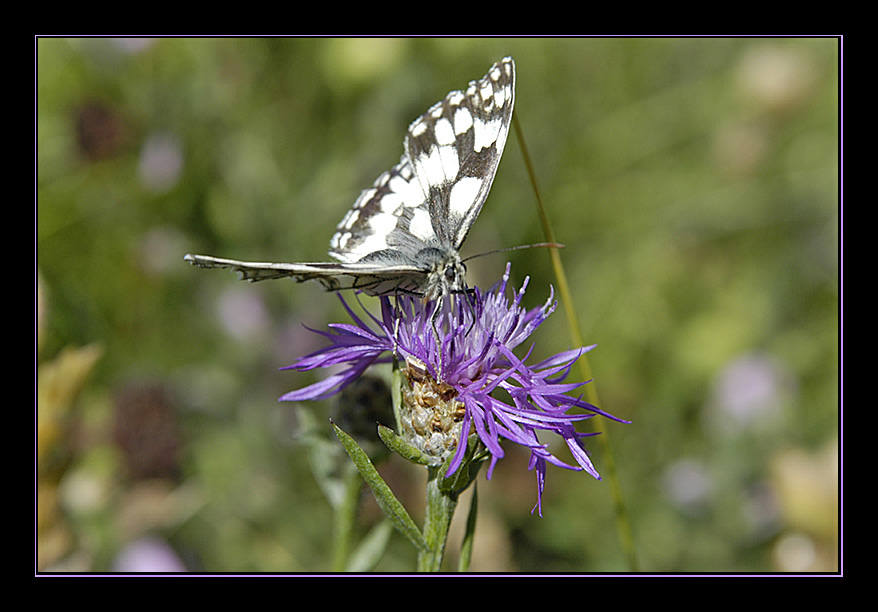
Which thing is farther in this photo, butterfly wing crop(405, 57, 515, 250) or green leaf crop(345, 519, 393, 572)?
green leaf crop(345, 519, 393, 572)

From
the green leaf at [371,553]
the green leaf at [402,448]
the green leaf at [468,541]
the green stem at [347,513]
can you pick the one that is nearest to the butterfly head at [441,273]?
the green leaf at [402,448]

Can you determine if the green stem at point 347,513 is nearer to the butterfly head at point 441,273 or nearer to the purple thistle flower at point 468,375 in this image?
the purple thistle flower at point 468,375

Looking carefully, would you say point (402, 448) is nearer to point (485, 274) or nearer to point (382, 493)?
point (382, 493)

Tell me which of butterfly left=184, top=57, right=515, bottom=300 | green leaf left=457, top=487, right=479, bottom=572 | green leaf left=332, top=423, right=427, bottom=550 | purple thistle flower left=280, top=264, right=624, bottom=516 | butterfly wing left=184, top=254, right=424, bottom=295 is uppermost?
butterfly left=184, top=57, right=515, bottom=300

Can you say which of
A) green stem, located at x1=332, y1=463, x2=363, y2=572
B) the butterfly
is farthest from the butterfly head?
green stem, located at x1=332, y1=463, x2=363, y2=572

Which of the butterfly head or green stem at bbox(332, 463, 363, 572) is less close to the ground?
the butterfly head

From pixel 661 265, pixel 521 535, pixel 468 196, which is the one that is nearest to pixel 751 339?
pixel 661 265

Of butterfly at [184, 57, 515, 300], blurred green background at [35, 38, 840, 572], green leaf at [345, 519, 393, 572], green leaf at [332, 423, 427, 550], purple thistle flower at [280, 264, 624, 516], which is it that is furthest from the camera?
blurred green background at [35, 38, 840, 572]

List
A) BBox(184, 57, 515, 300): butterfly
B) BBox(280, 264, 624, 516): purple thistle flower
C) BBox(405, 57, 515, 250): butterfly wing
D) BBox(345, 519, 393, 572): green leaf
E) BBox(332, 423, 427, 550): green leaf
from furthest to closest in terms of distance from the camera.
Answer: BBox(345, 519, 393, 572): green leaf → BBox(405, 57, 515, 250): butterfly wing → BBox(184, 57, 515, 300): butterfly → BBox(280, 264, 624, 516): purple thistle flower → BBox(332, 423, 427, 550): green leaf

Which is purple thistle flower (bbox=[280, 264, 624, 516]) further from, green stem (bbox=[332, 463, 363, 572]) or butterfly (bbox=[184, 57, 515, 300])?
green stem (bbox=[332, 463, 363, 572])
